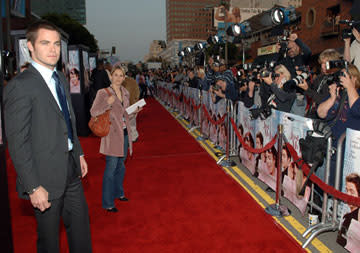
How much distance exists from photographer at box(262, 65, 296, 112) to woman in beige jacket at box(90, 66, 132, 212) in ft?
7.78

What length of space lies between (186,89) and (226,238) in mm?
9836

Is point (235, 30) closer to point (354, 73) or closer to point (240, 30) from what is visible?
point (240, 30)

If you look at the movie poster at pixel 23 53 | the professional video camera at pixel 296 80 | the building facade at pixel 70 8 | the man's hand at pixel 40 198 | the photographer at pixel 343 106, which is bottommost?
the man's hand at pixel 40 198

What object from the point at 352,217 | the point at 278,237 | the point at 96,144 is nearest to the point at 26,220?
the point at 278,237

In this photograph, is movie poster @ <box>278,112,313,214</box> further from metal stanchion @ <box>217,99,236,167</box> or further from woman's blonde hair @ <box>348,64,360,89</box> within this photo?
metal stanchion @ <box>217,99,236,167</box>

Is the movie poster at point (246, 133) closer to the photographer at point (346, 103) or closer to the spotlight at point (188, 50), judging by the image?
the photographer at point (346, 103)

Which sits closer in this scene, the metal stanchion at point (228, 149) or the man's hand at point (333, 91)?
the man's hand at point (333, 91)

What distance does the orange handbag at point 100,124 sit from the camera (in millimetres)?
4398

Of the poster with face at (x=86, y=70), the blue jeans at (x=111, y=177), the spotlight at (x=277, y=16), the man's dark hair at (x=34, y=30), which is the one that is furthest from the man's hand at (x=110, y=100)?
the poster with face at (x=86, y=70)

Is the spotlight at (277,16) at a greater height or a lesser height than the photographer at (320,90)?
greater

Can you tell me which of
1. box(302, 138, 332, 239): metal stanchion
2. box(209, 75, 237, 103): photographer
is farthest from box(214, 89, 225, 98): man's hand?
box(302, 138, 332, 239): metal stanchion

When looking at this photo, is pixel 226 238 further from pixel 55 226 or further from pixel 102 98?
pixel 102 98

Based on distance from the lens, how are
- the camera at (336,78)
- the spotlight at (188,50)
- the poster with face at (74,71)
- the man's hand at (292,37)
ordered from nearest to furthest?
the camera at (336,78) → the man's hand at (292,37) → the poster with face at (74,71) → the spotlight at (188,50)

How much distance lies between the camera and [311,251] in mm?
3723
